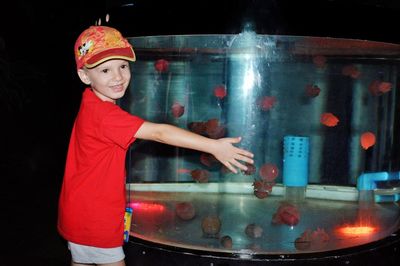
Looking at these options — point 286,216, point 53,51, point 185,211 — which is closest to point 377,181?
point 286,216

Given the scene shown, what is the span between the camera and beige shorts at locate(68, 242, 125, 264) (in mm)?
2232

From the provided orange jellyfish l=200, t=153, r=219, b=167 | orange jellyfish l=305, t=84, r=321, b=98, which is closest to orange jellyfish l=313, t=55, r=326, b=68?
orange jellyfish l=305, t=84, r=321, b=98

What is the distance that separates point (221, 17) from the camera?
2.76m

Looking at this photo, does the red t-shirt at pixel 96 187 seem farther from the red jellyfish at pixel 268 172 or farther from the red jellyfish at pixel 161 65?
the red jellyfish at pixel 268 172

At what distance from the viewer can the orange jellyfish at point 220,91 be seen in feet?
10.7

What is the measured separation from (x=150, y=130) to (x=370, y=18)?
160 cm

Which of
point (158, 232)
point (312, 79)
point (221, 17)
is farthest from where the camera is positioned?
point (312, 79)

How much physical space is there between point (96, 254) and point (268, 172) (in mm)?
1504

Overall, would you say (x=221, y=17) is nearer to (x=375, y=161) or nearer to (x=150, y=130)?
(x=150, y=130)

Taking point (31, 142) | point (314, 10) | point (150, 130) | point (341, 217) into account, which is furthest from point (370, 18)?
point (31, 142)

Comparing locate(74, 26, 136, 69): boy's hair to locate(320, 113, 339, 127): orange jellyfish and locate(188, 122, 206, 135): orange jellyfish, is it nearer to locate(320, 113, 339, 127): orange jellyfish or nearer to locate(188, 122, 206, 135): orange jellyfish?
locate(188, 122, 206, 135): orange jellyfish

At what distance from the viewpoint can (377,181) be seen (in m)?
3.58

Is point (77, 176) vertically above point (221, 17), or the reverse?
point (221, 17)

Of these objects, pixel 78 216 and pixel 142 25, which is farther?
pixel 142 25
